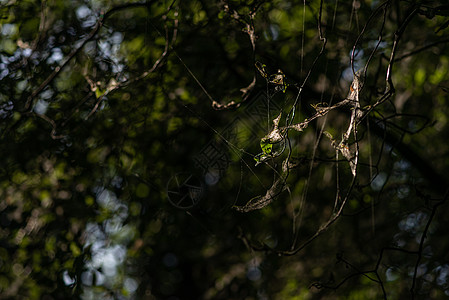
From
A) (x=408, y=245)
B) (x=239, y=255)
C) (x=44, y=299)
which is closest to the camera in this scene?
(x=44, y=299)

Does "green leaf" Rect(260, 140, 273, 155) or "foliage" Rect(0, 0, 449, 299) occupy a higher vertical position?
"green leaf" Rect(260, 140, 273, 155)

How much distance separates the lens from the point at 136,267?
8.24 ft

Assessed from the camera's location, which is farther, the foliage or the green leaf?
the foliage

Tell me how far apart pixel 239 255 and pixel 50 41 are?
174cm

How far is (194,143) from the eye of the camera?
2.05 metres

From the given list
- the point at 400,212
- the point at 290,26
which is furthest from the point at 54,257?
the point at 400,212

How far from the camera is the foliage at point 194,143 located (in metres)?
1.64

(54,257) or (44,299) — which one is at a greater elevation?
(54,257)

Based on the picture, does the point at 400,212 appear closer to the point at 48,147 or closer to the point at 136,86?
the point at 136,86

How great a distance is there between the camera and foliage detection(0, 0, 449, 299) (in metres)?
1.64

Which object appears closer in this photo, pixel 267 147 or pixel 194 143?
pixel 267 147

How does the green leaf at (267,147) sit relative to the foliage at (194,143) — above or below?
above

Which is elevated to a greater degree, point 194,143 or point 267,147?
point 267,147

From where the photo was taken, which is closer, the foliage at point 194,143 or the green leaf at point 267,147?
the green leaf at point 267,147
